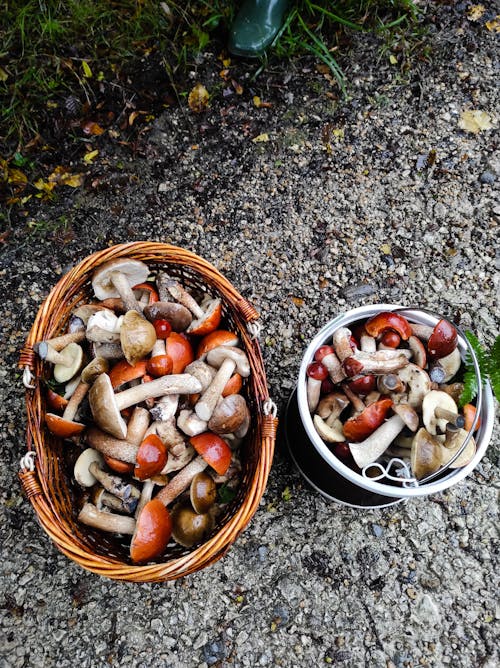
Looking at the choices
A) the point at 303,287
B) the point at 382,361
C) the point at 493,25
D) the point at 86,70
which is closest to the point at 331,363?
the point at 382,361

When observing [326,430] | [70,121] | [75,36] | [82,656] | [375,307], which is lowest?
[82,656]

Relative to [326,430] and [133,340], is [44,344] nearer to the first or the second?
[133,340]

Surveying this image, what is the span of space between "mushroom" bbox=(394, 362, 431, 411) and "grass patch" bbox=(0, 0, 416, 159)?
2049 millimetres

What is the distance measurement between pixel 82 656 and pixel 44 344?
1441mm

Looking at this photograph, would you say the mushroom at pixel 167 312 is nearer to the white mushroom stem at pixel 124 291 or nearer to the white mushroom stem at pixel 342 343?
the white mushroom stem at pixel 124 291

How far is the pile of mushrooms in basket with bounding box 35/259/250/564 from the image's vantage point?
2092 millimetres

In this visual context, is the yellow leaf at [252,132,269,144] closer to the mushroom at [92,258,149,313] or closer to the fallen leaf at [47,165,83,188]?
the fallen leaf at [47,165,83,188]

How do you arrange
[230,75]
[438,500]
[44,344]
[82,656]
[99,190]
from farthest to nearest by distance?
[230,75] < [99,190] < [438,500] < [82,656] < [44,344]

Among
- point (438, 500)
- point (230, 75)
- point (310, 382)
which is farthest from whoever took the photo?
point (230, 75)

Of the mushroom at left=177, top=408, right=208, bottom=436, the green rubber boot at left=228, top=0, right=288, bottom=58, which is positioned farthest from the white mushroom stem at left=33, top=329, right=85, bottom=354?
the green rubber boot at left=228, top=0, right=288, bottom=58

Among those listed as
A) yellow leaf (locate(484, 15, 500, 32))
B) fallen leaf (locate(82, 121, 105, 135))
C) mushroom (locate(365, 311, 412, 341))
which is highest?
yellow leaf (locate(484, 15, 500, 32))

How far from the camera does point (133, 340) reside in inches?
82.8

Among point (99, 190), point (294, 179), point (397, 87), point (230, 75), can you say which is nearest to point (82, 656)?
point (99, 190)

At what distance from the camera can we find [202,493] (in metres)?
2.11
